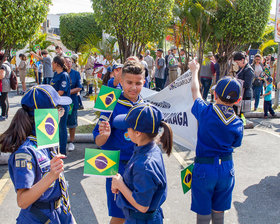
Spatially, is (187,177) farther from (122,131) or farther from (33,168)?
(33,168)

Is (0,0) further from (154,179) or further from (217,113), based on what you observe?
(154,179)

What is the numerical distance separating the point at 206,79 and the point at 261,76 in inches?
90.7

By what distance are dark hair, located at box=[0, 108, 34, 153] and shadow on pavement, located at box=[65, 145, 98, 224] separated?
2223 millimetres

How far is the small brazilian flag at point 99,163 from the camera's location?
7.73 ft

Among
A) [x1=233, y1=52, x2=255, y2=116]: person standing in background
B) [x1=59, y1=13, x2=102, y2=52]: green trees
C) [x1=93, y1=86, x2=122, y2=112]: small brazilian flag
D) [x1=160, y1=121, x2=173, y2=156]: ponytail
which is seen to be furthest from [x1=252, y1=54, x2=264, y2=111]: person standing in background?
[x1=59, y1=13, x2=102, y2=52]: green trees

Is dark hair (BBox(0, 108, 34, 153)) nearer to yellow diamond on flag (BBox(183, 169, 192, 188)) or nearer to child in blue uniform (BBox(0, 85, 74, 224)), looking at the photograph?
child in blue uniform (BBox(0, 85, 74, 224))

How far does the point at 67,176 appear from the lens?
5242 millimetres

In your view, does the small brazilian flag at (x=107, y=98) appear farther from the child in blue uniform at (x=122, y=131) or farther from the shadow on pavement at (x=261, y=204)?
the shadow on pavement at (x=261, y=204)

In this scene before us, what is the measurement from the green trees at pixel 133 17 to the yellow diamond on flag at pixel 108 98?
4.70m

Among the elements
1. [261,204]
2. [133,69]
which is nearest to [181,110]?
[133,69]

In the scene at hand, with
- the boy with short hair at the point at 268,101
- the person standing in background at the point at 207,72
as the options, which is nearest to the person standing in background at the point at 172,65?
the person standing in background at the point at 207,72

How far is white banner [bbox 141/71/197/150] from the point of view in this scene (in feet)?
13.5

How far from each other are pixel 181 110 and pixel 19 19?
114 inches

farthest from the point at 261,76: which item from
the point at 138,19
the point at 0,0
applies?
the point at 0,0
